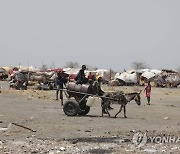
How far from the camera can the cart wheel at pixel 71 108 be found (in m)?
18.9

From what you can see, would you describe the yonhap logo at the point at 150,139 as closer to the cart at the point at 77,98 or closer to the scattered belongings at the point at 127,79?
the cart at the point at 77,98

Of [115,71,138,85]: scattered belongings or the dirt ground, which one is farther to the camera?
[115,71,138,85]: scattered belongings

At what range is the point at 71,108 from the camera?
62.3 ft

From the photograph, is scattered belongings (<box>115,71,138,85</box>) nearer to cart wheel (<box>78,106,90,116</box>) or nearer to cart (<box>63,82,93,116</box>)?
cart wheel (<box>78,106,90,116</box>)

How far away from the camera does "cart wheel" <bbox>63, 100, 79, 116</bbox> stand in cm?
1889

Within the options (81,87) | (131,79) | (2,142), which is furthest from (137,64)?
(2,142)

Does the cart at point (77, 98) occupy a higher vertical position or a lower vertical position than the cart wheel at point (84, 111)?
higher

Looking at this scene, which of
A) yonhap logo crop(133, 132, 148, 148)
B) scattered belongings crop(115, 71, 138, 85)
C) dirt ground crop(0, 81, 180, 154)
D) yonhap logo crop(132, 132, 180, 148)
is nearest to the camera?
dirt ground crop(0, 81, 180, 154)

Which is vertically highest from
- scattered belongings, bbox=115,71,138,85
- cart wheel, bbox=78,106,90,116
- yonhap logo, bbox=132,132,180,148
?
yonhap logo, bbox=132,132,180,148

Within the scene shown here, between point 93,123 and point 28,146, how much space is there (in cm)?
557

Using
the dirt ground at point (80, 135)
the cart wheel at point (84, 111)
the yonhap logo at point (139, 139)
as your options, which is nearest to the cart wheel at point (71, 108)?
the cart wheel at point (84, 111)

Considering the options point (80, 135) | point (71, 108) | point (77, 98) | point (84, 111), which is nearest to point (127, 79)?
point (84, 111)

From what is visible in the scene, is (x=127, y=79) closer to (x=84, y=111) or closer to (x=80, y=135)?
(x=84, y=111)

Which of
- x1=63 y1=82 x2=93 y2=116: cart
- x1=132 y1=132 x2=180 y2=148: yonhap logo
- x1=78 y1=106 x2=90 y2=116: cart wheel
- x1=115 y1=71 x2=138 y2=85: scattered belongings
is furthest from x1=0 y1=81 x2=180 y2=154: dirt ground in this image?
x1=115 y1=71 x2=138 y2=85: scattered belongings
